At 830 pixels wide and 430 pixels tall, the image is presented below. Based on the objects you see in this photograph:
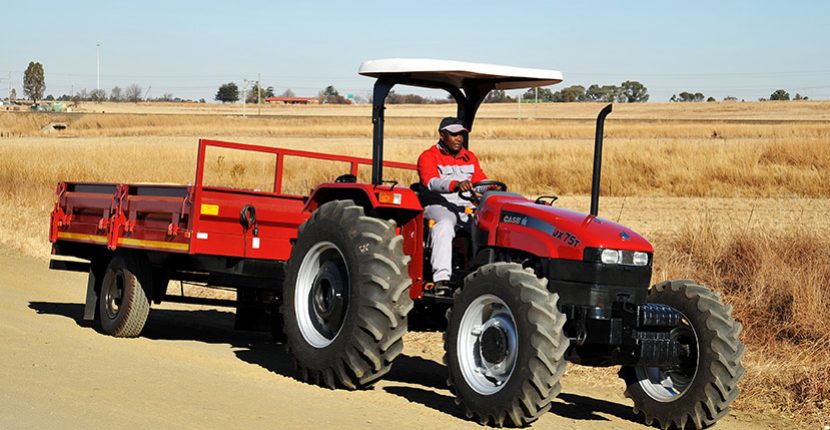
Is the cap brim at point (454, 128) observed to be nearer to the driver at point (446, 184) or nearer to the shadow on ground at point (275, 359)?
the driver at point (446, 184)

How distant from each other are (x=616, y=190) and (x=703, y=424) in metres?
18.1

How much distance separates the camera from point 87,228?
1087 cm

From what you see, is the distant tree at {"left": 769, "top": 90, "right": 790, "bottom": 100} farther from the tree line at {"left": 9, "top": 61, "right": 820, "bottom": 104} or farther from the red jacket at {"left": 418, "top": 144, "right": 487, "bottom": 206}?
the red jacket at {"left": 418, "top": 144, "right": 487, "bottom": 206}

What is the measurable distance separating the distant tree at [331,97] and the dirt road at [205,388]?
4838 inches

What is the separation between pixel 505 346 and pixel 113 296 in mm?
4892

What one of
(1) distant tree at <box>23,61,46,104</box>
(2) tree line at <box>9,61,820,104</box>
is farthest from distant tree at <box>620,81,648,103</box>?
(1) distant tree at <box>23,61,46,104</box>

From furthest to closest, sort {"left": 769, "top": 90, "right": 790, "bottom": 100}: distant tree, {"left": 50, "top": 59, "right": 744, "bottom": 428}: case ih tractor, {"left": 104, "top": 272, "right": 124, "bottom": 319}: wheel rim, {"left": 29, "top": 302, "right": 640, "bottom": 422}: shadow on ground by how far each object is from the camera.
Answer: {"left": 769, "top": 90, "right": 790, "bottom": 100}: distant tree → {"left": 104, "top": 272, "right": 124, "bottom": 319}: wheel rim → {"left": 29, "top": 302, "right": 640, "bottom": 422}: shadow on ground → {"left": 50, "top": 59, "right": 744, "bottom": 428}: case ih tractor

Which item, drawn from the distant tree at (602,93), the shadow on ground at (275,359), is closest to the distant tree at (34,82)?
the distant tree at (602,93)

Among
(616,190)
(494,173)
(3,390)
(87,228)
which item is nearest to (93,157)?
(494,173)

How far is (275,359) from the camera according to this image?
9.51m

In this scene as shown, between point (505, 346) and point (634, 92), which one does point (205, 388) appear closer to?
point (505, 346)

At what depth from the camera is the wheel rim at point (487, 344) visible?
6.99 m

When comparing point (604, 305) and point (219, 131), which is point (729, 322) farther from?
point (219, 131)

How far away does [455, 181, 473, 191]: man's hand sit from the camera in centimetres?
773
